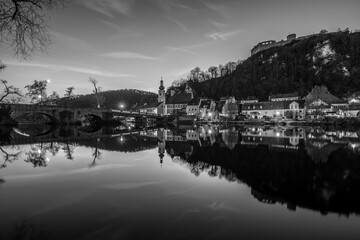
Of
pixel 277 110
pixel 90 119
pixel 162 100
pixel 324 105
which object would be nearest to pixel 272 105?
pixel 277 110

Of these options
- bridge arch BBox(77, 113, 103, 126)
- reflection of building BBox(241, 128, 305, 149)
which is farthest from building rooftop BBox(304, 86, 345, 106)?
bridge arch BBox(77, 113, 103, 126)

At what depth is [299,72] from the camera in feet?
411

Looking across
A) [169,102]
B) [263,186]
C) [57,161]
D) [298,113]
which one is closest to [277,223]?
[263,186]

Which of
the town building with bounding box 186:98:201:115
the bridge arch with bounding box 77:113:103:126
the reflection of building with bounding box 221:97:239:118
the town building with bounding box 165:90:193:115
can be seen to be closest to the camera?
the bridge arch with bounding box 77:113:103:126

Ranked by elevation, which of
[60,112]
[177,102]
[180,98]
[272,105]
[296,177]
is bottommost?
[296,177]

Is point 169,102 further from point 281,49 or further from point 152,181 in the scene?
point 152,181

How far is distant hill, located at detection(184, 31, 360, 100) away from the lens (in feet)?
356

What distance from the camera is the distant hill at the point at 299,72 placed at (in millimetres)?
108588

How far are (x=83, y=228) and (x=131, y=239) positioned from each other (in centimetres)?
111

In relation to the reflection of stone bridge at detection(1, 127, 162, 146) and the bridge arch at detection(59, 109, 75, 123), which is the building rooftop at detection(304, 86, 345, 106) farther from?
the bridge arch at detection(59, 109, 75, 123)

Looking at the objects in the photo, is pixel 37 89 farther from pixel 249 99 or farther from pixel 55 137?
pixel 249 99

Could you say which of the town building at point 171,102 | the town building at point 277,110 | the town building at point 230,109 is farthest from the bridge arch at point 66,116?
the town building at point 171,102

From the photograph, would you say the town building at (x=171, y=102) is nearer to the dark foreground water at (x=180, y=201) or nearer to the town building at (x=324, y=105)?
the town building at (x=324, y=105)

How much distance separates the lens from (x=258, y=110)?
3492 inches
